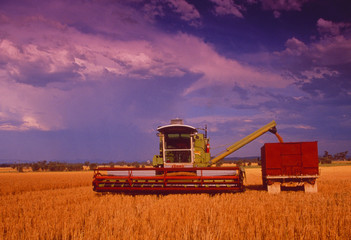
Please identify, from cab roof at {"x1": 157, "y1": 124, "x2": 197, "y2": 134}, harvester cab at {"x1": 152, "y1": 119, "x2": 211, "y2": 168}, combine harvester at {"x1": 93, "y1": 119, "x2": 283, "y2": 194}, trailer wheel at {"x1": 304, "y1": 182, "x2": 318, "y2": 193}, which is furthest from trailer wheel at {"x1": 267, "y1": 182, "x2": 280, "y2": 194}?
cab roof at {"x1": 157, "y1": 124, "x2": 197, "y2": 134}

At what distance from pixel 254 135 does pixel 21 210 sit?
444 inches

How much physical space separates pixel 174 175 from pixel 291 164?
4.85 m

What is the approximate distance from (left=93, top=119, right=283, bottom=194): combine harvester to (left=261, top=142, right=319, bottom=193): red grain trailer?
226 cm

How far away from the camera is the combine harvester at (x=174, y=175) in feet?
32.9

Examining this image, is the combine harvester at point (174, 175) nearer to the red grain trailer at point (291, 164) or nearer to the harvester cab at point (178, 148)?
the harvester cab at point (178, 148)

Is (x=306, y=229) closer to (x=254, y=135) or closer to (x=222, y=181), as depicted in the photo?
(x=222, y=181)

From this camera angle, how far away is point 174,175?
432 inches

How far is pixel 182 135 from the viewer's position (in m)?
13.0

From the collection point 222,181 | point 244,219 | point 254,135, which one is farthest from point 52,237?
point 254,135

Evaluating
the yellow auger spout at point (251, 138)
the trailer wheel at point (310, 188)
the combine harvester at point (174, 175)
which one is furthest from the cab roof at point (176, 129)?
the trailer wheel at point (310, 188)

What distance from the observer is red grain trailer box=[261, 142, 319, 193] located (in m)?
11.6

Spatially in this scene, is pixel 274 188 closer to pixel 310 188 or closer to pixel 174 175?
pixel 310 188

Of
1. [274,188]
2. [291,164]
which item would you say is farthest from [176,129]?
[291,164]

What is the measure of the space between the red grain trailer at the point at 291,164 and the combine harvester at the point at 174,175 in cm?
226
